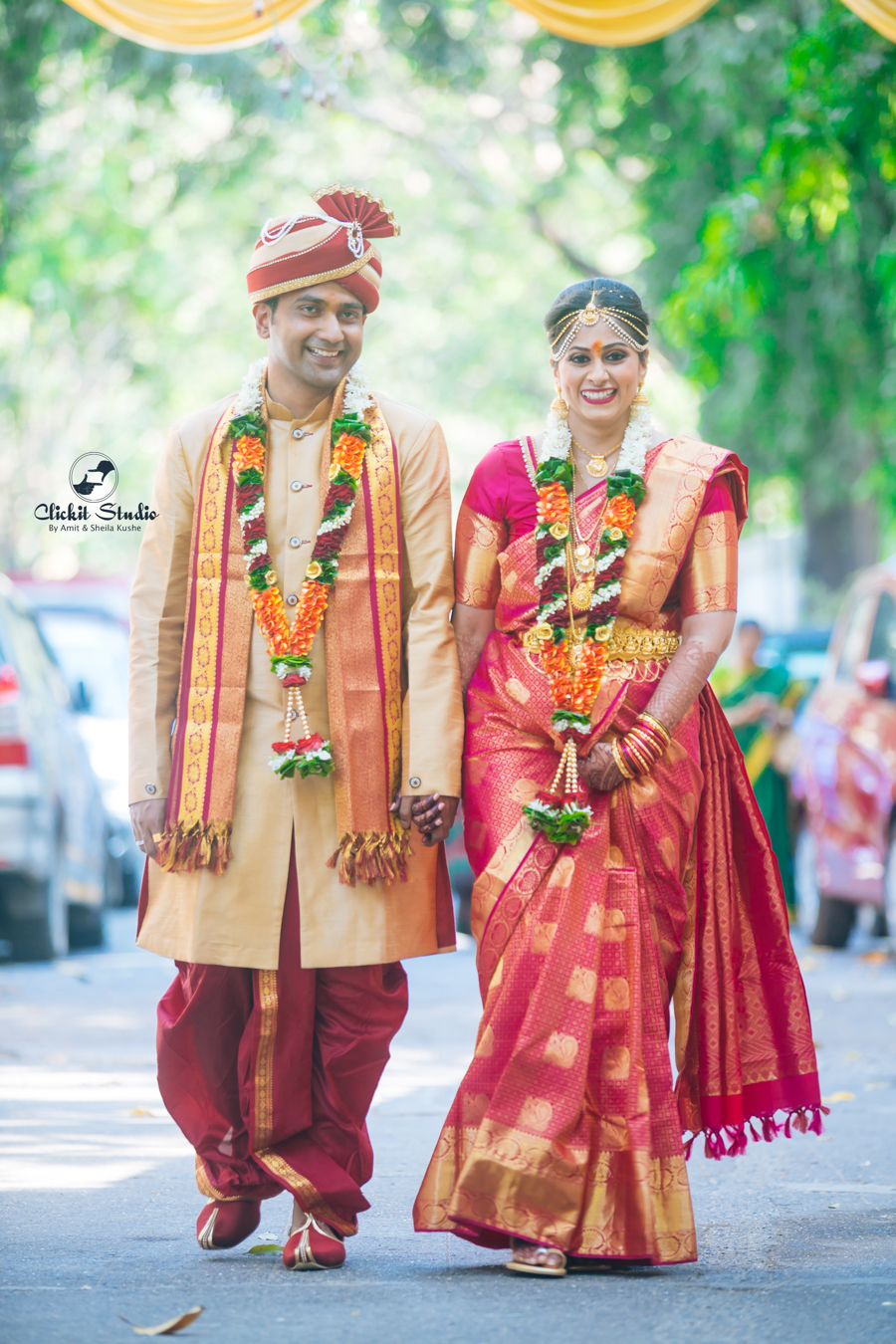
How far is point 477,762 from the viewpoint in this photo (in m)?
4.33

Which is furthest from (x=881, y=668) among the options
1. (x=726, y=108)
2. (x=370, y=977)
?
(x=370, y=977)

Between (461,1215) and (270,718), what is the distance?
1.20m

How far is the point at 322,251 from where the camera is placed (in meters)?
Answer: 4.30

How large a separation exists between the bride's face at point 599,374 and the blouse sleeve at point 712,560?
0.31 meters

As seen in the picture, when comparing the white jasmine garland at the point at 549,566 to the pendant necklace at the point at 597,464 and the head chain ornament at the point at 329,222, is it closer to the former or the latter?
the pendant necklace at the point at 597,464

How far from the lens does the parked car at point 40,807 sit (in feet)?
30.1

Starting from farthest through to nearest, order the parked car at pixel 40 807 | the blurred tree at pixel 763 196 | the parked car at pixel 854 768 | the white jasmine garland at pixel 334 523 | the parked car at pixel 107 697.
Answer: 1. the parked car at pixel 107 697
2. the blurred tree at pixel 763 196
3. the parked car at pixel 854 768
4. the parked car at pixel 40 807
5. the white jasmine garland at pixel 334 523

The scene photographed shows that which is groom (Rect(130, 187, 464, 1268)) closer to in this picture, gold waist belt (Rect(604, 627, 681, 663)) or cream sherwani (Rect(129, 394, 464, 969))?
cream sherwani (Rect(129, 394, 464, 969))

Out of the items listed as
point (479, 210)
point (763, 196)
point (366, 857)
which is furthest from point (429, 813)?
point (479, 210)

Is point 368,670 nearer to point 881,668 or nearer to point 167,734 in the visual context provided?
point 167,734

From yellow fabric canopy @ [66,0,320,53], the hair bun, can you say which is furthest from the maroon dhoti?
yellow fabric canopy @ [66,0,320,53]

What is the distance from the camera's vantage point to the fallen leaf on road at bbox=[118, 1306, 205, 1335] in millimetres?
3498

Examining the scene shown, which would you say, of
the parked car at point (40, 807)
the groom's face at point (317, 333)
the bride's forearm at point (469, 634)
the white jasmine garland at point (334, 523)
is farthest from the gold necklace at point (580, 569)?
the parked car at point (40, 807)

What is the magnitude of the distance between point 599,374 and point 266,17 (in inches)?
116
